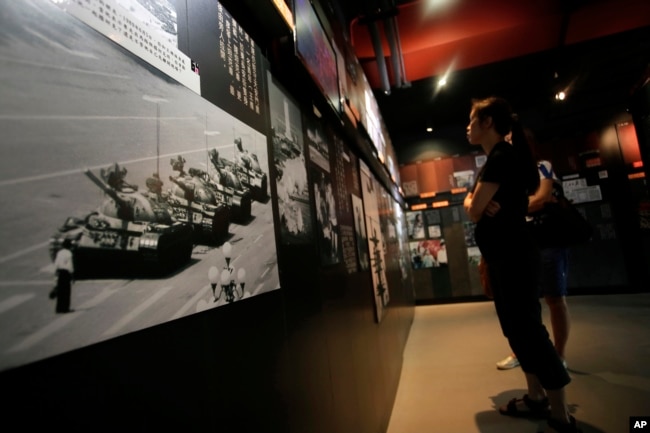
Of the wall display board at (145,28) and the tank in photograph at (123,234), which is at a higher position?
the wall display board at (145,28)

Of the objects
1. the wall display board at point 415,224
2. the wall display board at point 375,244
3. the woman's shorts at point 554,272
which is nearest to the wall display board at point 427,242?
the wall display board at point 415,224

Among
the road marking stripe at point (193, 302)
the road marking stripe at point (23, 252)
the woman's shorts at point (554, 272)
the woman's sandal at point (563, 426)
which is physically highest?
the road marking stripe at point (23, 252)

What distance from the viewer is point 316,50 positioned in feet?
4.24

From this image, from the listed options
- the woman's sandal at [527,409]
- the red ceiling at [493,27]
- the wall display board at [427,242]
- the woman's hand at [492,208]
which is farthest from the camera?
the wall display board at [427,242]

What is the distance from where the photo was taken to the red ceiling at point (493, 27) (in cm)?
294

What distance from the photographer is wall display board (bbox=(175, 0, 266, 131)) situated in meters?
0.64

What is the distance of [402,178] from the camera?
5.96 meters

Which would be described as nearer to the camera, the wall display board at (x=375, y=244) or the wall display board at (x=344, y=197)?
the wall display board at (x=344, y=197)

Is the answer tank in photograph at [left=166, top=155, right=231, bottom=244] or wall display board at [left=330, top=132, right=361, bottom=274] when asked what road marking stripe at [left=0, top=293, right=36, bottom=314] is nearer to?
tank in photograph at [left=166, top=155, right=231, bottom=244]

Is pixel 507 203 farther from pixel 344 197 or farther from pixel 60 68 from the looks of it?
pixel 60 68

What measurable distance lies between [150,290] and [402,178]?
5.80m

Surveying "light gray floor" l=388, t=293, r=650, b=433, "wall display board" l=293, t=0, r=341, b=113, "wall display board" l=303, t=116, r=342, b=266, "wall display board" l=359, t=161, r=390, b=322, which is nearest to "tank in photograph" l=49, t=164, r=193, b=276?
"wall display board" l=303, t=116, r=342, b=266

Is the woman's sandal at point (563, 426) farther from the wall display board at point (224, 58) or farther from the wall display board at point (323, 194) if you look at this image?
the wall display board at point (224, 58)

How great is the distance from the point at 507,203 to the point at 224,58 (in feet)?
4.20
